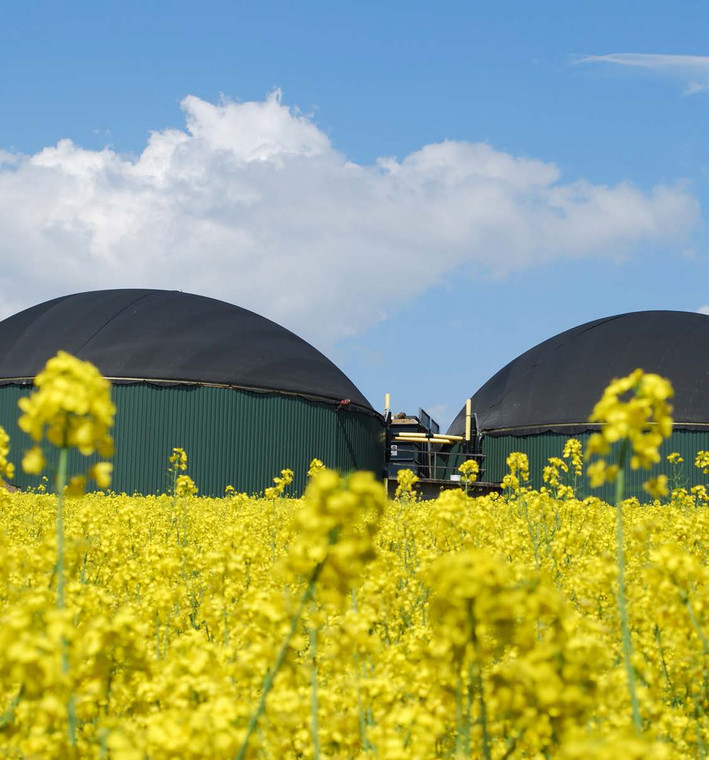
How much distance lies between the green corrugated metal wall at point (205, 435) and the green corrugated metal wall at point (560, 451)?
8651 millimetres

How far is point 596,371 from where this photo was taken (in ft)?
116

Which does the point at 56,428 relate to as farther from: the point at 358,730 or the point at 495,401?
the point at 495,401

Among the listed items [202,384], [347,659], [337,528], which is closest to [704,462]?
[347,659]

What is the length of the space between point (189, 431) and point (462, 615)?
28.4m

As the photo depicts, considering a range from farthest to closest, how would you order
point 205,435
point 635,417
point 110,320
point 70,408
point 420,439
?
point 420,439 → point 110,320 → point 205,435 → point 635,417 → point 70,408

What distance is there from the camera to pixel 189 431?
30547 millimetres

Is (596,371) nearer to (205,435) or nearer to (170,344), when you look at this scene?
(205,435)

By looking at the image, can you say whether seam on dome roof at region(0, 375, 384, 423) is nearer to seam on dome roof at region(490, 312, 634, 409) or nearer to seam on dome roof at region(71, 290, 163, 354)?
seam on dome roof at region(71, 290, 163, 354)

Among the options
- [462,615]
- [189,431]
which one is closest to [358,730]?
[462,615]

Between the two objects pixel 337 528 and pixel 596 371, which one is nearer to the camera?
pixel 337 528

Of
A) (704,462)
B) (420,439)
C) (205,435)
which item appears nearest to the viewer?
(704,462)

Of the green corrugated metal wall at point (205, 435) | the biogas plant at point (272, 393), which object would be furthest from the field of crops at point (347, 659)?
the biogas plant at point (272, 393)

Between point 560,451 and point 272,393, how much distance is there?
1176 cm

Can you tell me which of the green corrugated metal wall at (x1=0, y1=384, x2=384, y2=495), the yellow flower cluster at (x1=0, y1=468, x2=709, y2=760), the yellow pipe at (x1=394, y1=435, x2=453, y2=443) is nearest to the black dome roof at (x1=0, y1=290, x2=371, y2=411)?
the green corrugated metal wall at (x1=0, y1=384, x2=384, y2=495)
